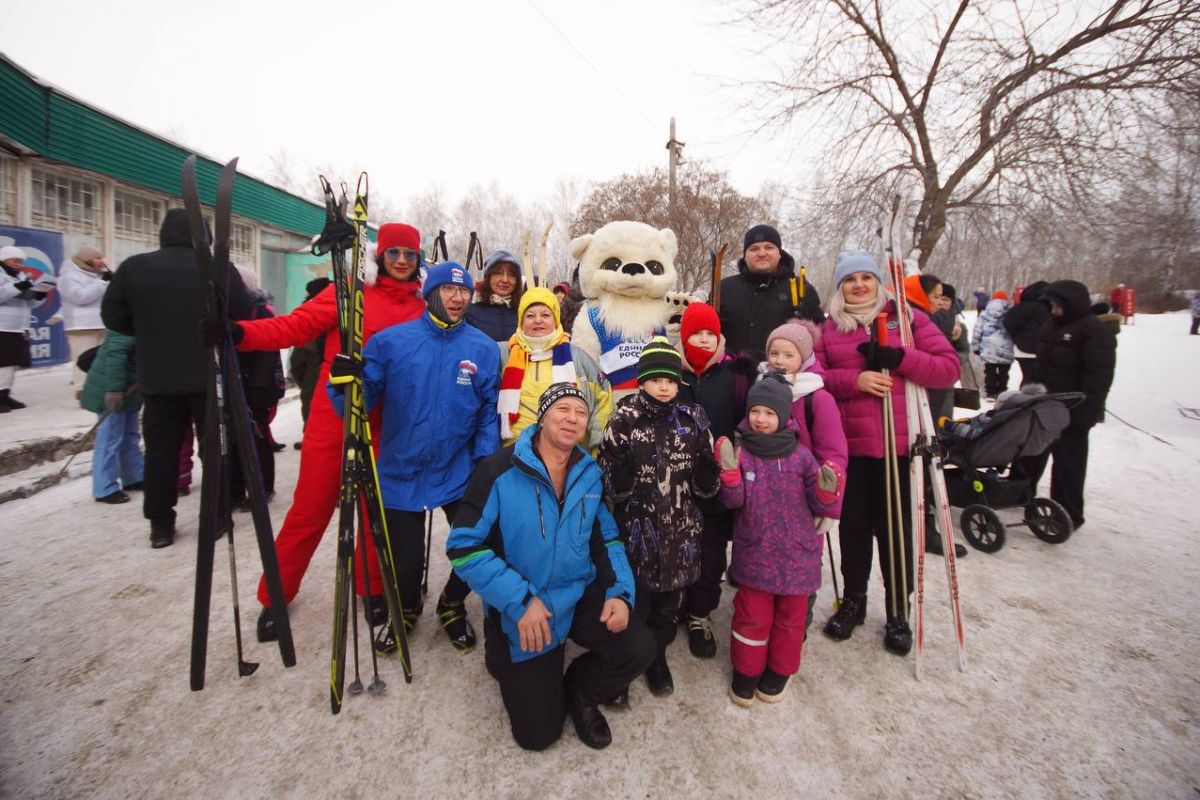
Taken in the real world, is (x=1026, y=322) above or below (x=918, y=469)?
above

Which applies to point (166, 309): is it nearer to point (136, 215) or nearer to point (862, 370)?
point (862, 370)

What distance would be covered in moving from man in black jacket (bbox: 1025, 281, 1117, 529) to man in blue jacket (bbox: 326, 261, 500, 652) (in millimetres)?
4545

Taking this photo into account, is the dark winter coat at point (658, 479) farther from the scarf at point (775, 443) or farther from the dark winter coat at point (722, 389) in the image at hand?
the dark winter coat at point (722, 389)

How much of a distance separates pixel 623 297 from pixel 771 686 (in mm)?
2141

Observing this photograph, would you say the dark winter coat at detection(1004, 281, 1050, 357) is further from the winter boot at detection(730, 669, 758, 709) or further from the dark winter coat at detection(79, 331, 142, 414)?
the dark winter coat at detection(79, 331, 142, 414)

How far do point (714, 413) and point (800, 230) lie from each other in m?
9.17

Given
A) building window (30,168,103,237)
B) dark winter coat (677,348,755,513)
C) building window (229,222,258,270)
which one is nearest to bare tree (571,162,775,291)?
building window (229,222,258,270)

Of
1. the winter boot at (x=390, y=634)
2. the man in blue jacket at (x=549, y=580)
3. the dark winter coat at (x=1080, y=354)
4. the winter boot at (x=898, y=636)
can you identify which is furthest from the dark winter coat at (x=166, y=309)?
the dark winter coat at (x=1080, y=354)

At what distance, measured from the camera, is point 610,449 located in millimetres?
2225

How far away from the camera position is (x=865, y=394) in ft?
8.84

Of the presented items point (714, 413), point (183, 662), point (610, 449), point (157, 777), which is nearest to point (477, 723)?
point (157, 777)

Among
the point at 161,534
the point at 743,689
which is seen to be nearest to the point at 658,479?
the point at 743,689

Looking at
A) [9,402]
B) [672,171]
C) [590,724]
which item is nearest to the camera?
[590,724]

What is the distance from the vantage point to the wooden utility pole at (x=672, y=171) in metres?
16.5
